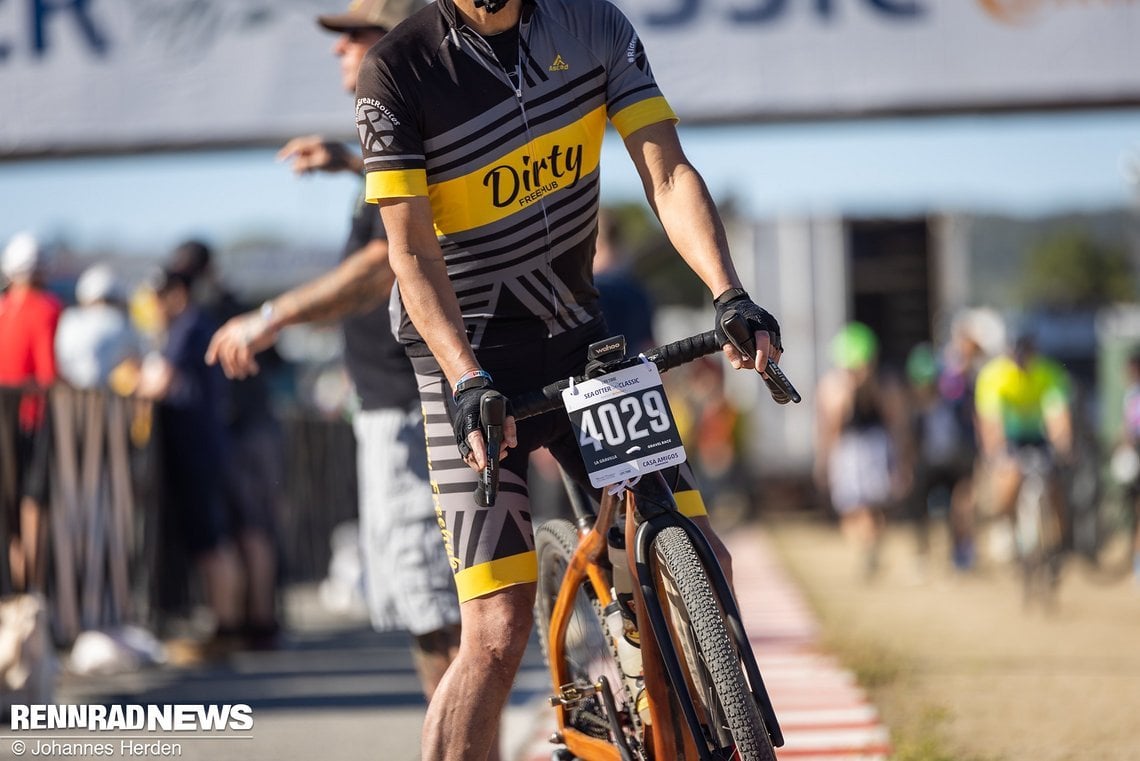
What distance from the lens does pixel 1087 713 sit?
6.77 m

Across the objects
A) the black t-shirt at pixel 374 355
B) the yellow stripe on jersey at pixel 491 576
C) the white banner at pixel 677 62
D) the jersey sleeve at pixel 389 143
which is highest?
the white banner at pixel 677 62

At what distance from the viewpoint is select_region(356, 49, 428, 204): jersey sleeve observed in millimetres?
3986

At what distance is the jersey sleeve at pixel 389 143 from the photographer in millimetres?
3986

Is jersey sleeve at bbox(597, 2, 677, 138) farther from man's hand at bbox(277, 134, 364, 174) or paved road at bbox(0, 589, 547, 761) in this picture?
paved road at bbox(0, 589, 547, 761)

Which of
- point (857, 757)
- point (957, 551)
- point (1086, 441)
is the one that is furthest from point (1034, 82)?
point (1086, 441)

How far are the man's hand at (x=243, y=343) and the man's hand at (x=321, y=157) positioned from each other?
55 cm

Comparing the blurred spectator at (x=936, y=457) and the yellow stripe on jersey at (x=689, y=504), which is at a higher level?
the blurred spectator at (x=936, y=457)

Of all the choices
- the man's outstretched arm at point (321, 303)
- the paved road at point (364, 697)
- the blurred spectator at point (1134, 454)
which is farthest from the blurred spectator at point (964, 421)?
the man's outstretched arm at point (321, 303)

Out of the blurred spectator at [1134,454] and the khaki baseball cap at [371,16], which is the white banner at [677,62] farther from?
the blurred spectator at [1134,454]

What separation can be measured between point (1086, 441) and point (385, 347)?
12.4 m

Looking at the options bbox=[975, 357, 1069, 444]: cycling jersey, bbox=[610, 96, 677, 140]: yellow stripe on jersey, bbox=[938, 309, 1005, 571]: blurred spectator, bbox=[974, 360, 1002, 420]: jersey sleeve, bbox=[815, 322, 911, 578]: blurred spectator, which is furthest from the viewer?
bbox=[938, 309, 1005, 571]: blurred spectator

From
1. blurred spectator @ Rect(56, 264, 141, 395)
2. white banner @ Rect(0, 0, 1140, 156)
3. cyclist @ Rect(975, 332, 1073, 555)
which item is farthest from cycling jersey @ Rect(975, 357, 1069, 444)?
blurred spectator @ Rect(56, 264, 141, 395)

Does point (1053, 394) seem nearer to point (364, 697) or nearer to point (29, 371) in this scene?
point (364, 697)

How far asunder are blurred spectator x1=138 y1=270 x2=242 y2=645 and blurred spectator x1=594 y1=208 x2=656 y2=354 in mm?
2487
